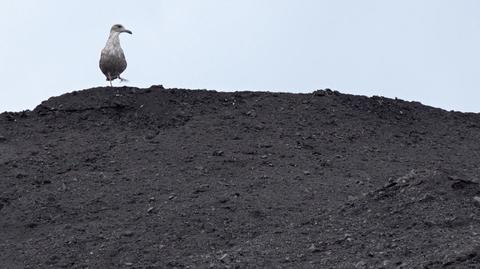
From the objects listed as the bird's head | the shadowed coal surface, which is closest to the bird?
the bird's head

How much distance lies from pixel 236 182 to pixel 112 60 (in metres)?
6.05

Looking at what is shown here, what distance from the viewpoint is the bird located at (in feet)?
73.6

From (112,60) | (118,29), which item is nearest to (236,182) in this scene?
(112,60)

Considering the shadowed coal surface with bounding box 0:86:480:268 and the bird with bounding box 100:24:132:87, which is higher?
the bird with bounding box 100:24:132:87

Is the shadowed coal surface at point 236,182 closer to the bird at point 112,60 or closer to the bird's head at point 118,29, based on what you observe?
the bird at point 112,60

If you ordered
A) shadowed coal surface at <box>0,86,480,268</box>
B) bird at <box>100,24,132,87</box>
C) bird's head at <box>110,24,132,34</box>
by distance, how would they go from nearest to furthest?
shadowed coal surface at <box>0,86,480,268</box>
bird at <box>100,24,132,87</box>
bird's head at <box>110,24,132,34</box>

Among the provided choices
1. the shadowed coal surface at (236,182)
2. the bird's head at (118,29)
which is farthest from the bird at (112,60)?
the shadowed coal surface at (236,182)

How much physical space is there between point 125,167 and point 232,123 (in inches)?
94.3

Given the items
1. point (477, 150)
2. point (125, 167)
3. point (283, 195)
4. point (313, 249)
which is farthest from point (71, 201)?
point (477, 150)

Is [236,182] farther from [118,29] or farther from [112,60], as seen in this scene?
[118,29]

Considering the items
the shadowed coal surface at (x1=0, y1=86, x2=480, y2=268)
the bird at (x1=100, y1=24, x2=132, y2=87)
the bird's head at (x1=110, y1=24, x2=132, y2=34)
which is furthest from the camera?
the bird's head at (x1=110, y1=24, x2=132, y2=34)

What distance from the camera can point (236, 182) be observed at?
56.5ft

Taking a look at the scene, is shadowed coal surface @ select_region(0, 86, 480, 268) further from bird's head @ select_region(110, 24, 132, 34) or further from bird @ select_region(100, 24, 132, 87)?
bird's head @ select_region(110, 24, 132, 34)

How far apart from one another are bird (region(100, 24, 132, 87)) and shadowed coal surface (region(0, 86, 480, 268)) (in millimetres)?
1509
